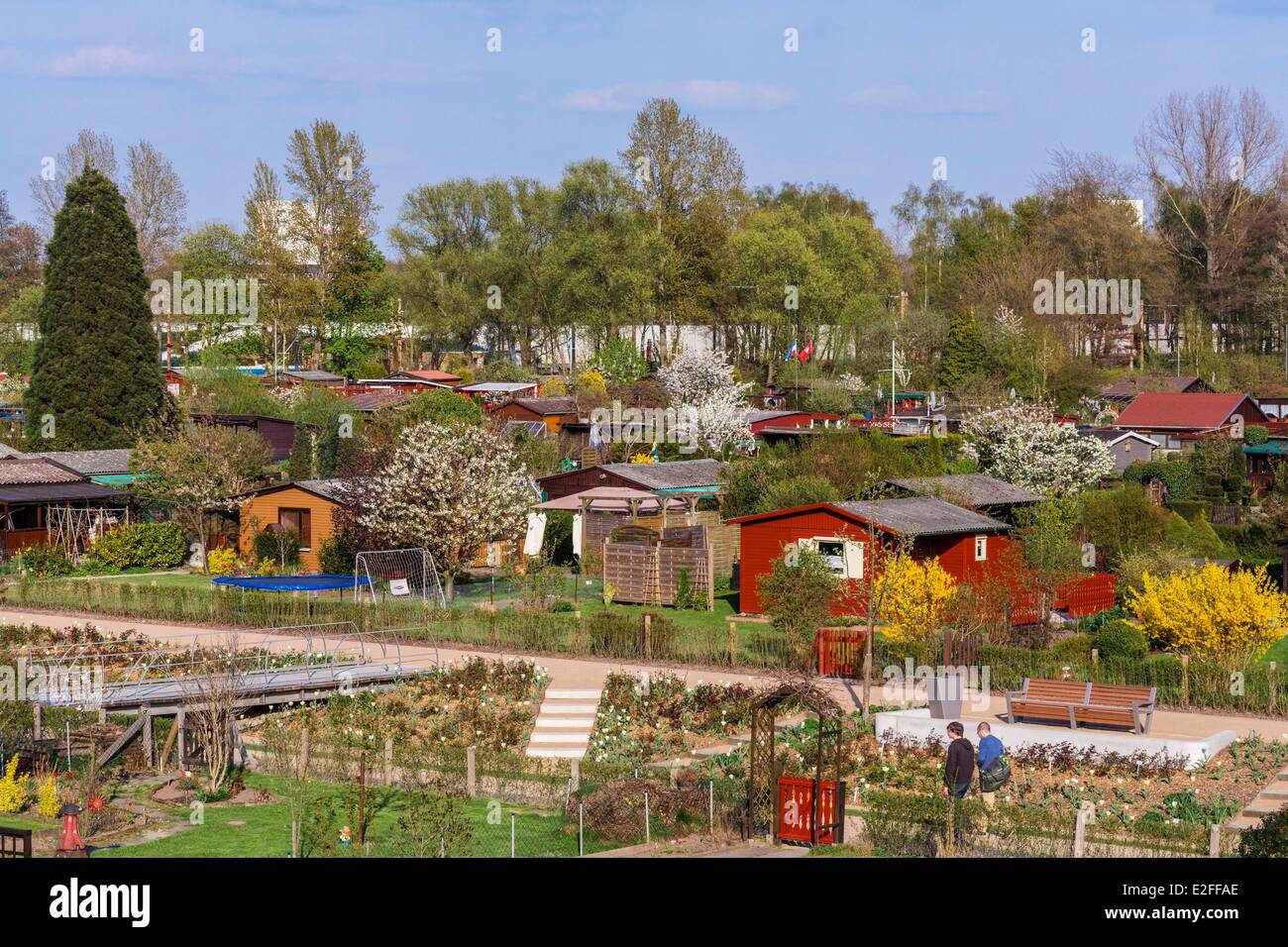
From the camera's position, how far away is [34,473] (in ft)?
158

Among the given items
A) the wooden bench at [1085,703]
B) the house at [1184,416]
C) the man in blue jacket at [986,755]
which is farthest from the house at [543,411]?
the man in blue jacket at [986,755]

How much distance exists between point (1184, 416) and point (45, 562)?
43.5 metres

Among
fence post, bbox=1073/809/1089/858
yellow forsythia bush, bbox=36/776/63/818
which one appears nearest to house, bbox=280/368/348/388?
yellow forsythia bush, bbox=36/776/63/818

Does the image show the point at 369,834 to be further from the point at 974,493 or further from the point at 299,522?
the point at 299,522

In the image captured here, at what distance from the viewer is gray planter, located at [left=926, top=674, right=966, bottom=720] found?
78.2 ft

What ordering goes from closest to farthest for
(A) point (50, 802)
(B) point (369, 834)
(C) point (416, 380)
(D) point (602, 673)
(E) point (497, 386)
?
(B) point (369, 834) → (A) point (50, 802) → (D) point (602, 673) → (E) point (497, 386) → (C) point (416, 380)

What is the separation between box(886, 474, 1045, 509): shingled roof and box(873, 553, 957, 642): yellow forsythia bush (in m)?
10.00

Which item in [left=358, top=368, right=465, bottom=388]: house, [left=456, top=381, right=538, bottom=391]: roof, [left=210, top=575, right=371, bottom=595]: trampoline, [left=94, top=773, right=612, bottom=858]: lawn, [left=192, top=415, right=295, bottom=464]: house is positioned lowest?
[left=94, top=773, right=612, bottom=858]: lawn

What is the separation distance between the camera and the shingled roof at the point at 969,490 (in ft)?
130

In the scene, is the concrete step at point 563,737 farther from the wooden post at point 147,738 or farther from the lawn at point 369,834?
the wooden post at point 147,738

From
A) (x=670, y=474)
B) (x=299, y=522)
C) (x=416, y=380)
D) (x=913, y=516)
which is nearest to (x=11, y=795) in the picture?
(x=913, y=516)

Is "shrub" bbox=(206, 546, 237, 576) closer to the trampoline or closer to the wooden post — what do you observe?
the trampoline
